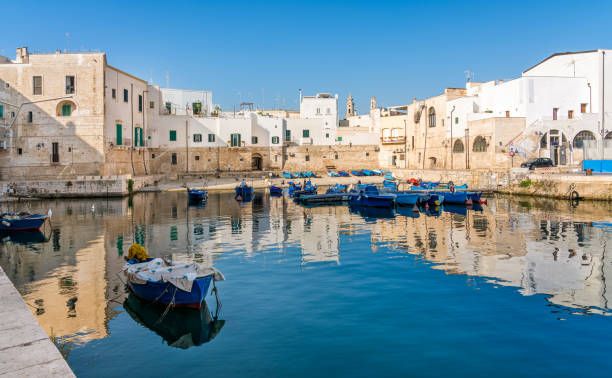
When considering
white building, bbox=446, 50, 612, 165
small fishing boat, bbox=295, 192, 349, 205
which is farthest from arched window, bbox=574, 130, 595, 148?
small fishing boat, bbox=295, 192, 349, 205

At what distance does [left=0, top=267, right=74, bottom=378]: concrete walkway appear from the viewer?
17.4 ft

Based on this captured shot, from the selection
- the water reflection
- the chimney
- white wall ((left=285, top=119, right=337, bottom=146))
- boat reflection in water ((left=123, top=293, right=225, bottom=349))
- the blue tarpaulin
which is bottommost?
boat reflection in water ((left=123, top=293, right=225, bottom=349))

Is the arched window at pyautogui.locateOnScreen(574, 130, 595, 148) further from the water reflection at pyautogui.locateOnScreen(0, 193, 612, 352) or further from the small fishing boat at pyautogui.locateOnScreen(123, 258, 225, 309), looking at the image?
the small fishing boat at pyautogui.locateOnScreen(123, 258, 225, 309)

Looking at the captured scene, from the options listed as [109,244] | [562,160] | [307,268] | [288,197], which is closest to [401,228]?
[307,268]

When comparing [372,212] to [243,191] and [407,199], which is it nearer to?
[407,199]

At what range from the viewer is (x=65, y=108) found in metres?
37.4

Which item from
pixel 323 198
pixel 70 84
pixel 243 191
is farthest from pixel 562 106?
pixel 70 84

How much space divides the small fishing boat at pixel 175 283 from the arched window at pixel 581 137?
1506 inches

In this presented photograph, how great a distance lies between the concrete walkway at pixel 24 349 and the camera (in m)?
5.30

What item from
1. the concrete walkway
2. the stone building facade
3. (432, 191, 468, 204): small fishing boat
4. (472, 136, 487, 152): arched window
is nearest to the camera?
the concrete walkway

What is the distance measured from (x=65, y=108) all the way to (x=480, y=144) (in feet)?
112

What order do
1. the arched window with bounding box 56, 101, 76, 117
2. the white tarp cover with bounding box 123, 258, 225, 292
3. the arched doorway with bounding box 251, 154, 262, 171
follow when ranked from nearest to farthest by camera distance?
the white tarp cover with bounding box 123, 258, 225, 292 → the arched window with bounding box 56, 101, 76, 117 → the arched doorway with bounding box 251, 154, 262, 171

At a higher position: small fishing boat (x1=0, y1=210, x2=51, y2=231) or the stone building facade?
the stone building facade

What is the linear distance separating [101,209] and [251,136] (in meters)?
23.4
